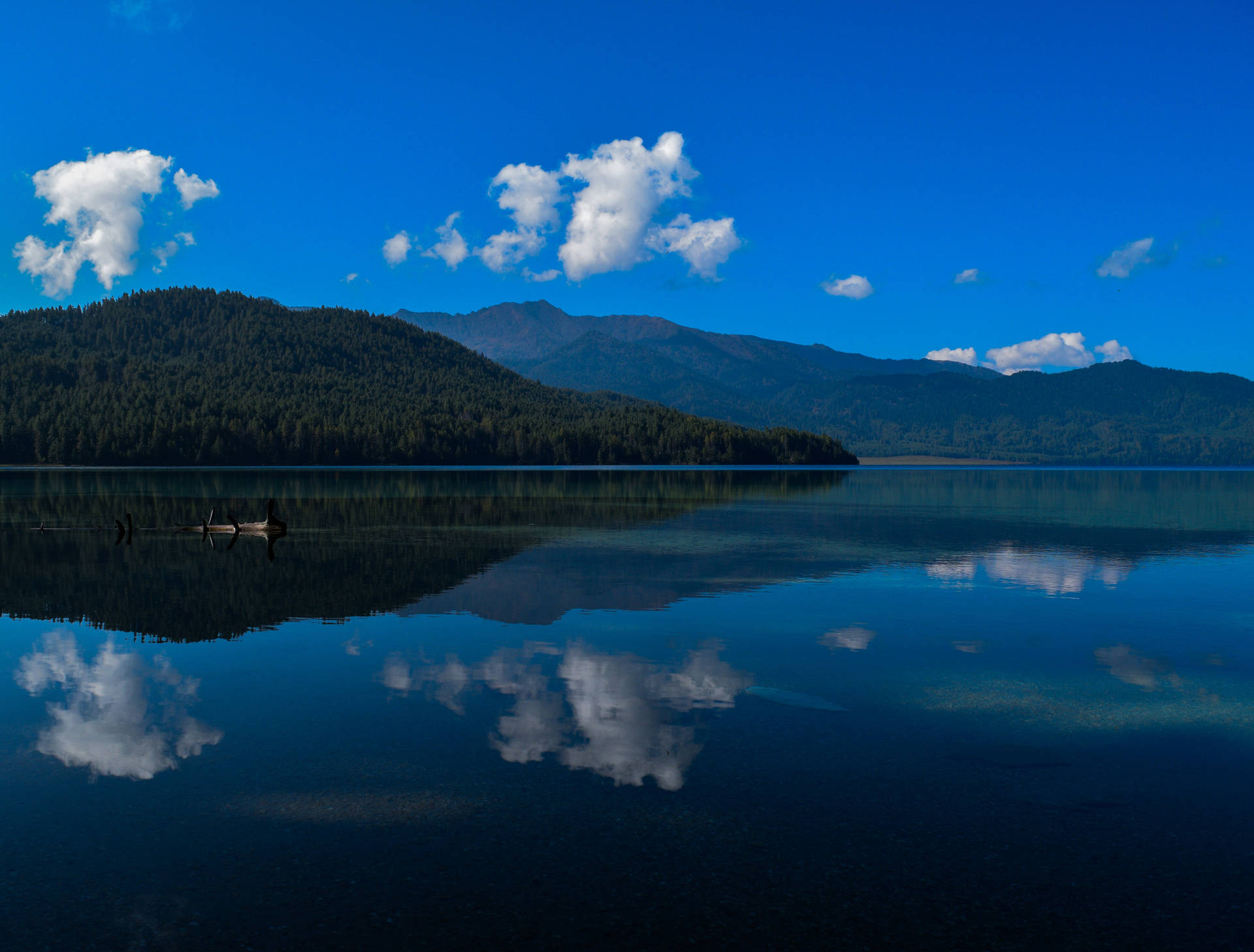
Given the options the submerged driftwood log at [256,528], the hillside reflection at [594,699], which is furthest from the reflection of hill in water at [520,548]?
the hillside reflection at [594,699]

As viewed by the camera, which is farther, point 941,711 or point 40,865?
point 941,711

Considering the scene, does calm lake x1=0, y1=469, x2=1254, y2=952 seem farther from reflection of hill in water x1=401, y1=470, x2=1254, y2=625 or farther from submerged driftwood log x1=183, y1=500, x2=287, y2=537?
submerged driftwood log x1=183, y1=500, x2=287, y2=537

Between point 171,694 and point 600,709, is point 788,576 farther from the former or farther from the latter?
point 171,694

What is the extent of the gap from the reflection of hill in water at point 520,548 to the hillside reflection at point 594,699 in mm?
6052

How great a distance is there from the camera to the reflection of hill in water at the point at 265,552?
2967 centimetres

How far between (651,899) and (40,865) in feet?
24.3

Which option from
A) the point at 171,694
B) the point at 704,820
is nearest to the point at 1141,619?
the point at 704,820

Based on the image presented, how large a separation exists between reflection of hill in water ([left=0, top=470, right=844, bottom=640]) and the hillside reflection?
8.93m

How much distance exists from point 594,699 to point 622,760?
375 centimetres

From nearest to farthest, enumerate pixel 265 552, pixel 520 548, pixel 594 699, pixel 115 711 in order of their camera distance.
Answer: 1. pixel 115 711
2. pixel 594 699
3. pixel 265 552
4. pixel 520 548

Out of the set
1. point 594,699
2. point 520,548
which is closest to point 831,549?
point 520,548

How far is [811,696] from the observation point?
19000mm

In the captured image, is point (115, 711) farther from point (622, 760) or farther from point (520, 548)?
point (520, 548)

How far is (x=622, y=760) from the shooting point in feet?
48.4
